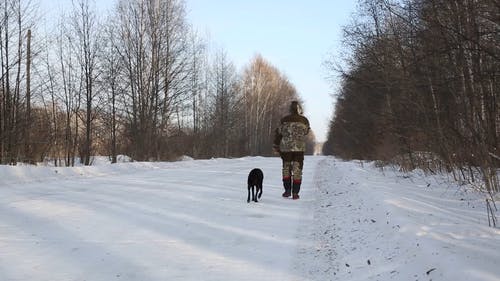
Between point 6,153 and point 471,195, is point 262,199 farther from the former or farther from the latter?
point 6,153

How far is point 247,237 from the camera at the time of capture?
20.8 feet

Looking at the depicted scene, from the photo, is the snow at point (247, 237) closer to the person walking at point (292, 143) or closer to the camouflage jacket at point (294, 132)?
the person walking at point (292, 143)

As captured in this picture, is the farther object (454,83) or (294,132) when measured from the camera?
(294,132)

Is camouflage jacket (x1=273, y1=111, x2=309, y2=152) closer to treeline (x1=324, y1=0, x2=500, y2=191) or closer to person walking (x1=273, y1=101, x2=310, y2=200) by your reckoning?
person walking (x1=273, y1=101, x2=310, y2=200)

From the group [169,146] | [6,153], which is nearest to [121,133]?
[169,146]

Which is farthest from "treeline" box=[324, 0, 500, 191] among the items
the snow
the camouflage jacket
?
the camouflage jacket

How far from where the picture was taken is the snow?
4.45m

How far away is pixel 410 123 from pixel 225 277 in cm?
1127

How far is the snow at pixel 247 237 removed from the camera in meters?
4.45

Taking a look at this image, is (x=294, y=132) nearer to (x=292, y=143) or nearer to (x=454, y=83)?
(x=292, y=143)

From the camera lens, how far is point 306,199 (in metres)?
10.9

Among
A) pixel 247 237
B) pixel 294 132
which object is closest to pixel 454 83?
pixel 294 132

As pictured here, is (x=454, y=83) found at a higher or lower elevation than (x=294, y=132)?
higher

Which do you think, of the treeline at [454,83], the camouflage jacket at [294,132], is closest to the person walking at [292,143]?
the camouflage jacket at [294,132]
